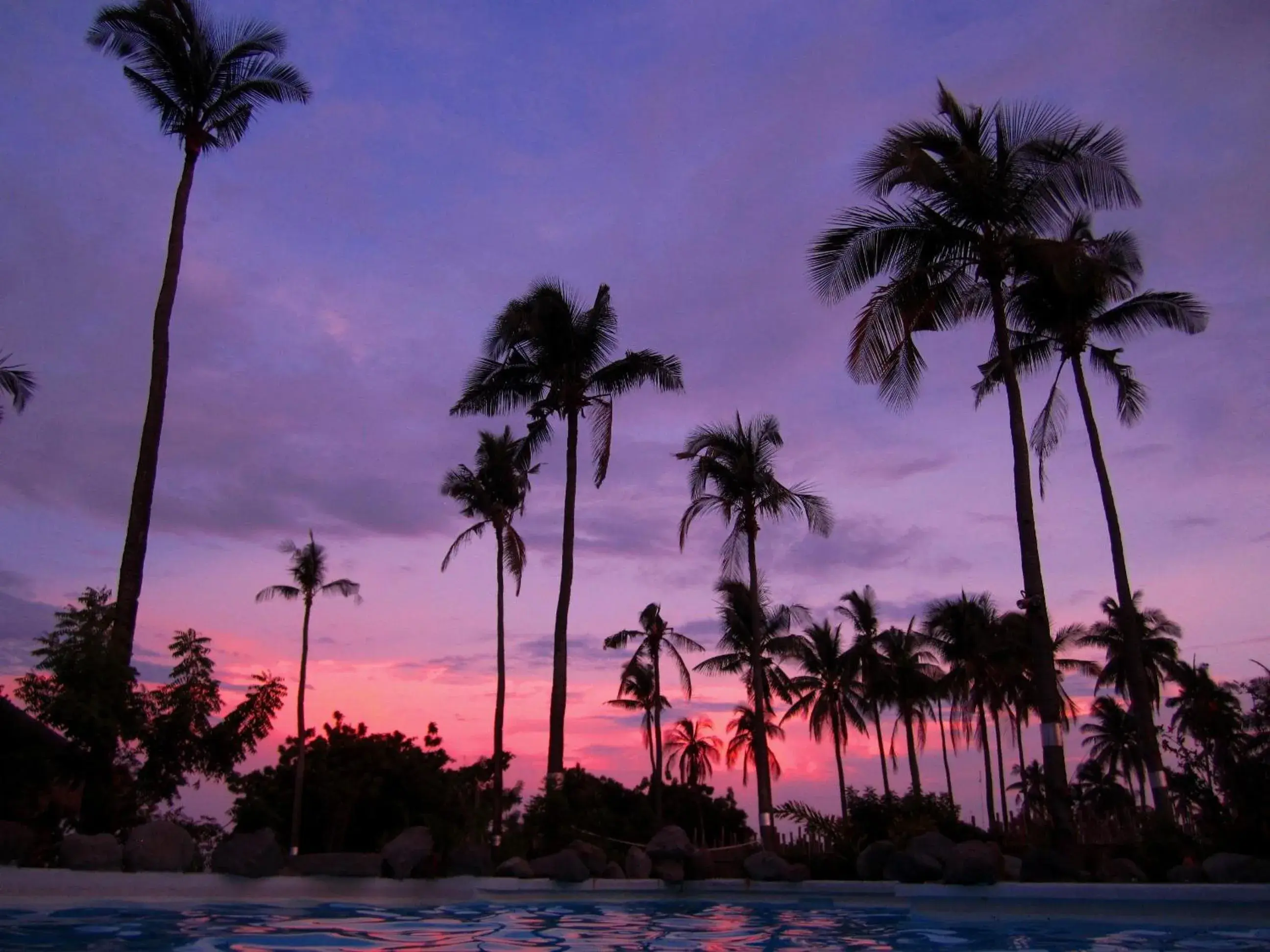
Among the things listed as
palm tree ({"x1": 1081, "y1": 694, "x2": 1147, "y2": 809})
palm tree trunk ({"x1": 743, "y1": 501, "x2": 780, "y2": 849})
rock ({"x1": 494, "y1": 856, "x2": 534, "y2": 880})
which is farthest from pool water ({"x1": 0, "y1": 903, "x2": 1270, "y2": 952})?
palm tree ({"x1": 1081, "y1": 694, "x2": 1147, "y2": 809})

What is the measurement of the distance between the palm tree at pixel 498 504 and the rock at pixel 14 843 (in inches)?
746

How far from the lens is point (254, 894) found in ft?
34.2

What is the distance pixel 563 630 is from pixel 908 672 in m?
23.4

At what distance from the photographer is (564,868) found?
14016 mm

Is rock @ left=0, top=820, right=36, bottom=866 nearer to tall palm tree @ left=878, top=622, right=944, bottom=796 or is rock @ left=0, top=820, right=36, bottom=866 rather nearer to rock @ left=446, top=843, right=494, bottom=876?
rock @ left=446, top=843, right=494, bottom=876

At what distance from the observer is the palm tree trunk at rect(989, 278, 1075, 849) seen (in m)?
12.9

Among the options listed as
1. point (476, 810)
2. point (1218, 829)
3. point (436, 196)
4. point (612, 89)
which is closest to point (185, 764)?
point (476, 810)

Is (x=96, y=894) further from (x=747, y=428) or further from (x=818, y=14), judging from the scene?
(x=747, y=428)

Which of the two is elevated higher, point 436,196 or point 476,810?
point 436,196

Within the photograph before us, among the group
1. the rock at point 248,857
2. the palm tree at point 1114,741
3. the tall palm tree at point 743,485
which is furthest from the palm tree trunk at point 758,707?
the palm tree at point 1114,741

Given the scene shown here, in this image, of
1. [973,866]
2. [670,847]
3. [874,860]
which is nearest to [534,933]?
[973,866]

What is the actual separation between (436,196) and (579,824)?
1224 centimetres

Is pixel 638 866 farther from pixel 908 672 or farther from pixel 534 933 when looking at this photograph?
pixel 908 672

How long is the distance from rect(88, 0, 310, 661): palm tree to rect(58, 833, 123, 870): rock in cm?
778
